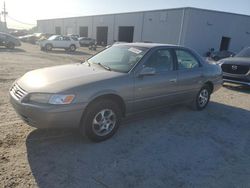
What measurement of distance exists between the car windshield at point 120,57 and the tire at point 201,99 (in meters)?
2.24

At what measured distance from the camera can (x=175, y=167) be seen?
359 centimetres

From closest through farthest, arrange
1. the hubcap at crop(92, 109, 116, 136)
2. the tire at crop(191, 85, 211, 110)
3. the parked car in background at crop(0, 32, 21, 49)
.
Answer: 1. the hubcap at crop(92, 109, 116, 136)
2. the tire at crop(191, 85, 211, 110)
3. the parked car in background at crop(0, 32, 21, 49)

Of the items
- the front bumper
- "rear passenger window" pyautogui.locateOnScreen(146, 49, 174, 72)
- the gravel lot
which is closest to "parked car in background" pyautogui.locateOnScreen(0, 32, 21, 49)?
the gravel lot

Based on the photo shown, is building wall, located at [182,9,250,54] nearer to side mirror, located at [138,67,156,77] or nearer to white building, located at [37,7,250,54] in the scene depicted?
white building, located at [37,7,250,54]

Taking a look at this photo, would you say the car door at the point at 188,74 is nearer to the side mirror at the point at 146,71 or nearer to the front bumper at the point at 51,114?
the side mirror at the point at 146,71

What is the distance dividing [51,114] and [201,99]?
4.22 metres

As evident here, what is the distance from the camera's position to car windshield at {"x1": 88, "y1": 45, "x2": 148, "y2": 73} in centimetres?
461

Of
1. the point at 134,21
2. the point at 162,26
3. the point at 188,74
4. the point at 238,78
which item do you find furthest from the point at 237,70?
the point at 134,21

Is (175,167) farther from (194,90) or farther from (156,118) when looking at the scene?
(194,90)

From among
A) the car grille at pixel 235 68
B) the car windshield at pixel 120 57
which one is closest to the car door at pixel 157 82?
the car windshield at pixel 120 57

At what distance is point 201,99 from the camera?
6.41 m

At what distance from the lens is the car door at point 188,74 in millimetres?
5473

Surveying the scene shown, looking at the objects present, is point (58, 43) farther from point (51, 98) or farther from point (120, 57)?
point (51, 98)

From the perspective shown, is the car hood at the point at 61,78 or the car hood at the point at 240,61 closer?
the car hood at the point at 61,78
